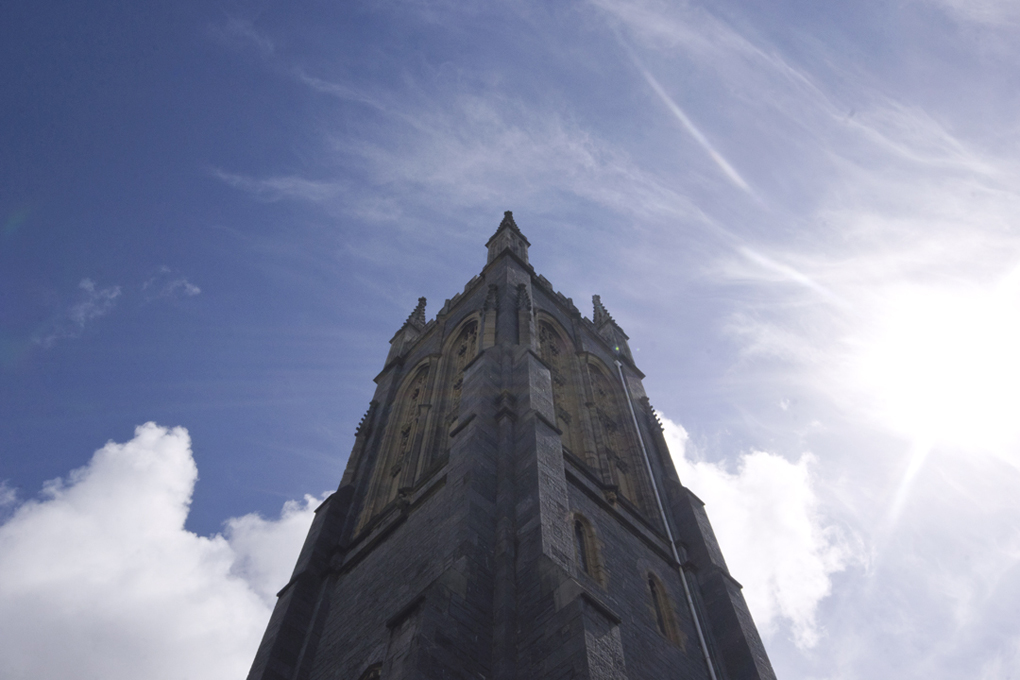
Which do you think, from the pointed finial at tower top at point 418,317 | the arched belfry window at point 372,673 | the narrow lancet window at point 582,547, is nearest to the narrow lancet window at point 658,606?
the narrow lancet window at point 582,547

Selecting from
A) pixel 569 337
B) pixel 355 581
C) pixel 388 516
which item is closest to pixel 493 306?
pixel 569 337

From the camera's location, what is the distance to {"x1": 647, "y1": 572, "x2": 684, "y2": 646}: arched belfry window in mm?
16594

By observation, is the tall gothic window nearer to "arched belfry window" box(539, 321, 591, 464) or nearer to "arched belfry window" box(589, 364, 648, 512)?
"arched belfry window" box(539, 321, 591, 464)

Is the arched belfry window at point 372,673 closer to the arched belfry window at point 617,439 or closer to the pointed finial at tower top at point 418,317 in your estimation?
the arched belfry window at point 617,439

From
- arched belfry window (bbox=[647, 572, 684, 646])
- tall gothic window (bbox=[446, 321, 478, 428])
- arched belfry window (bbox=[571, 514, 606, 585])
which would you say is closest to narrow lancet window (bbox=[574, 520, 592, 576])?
arched belfry window (bbox=[571, 514, 606, 585])

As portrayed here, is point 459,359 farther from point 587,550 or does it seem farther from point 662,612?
point 662,612

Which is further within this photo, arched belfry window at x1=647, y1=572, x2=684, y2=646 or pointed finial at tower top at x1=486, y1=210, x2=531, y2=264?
pointed finial at tower top at x1=486, y1=210, x2=531, y2=264

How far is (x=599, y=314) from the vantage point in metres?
37.0

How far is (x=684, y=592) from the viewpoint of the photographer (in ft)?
61.6

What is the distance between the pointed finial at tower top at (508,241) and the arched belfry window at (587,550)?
15463 millimetres

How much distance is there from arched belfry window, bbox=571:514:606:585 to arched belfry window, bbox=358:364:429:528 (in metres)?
6.64

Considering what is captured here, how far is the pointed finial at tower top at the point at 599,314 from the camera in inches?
1419

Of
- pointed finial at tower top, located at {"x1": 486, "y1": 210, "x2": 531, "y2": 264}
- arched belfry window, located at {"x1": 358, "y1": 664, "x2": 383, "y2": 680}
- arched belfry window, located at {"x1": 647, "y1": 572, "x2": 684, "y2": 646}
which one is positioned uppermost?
pointed finial at tower top, located at {"x1": 486, "y1": 210, "x2": 531, "y2": 264}

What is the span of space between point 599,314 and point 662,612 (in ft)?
69.3
